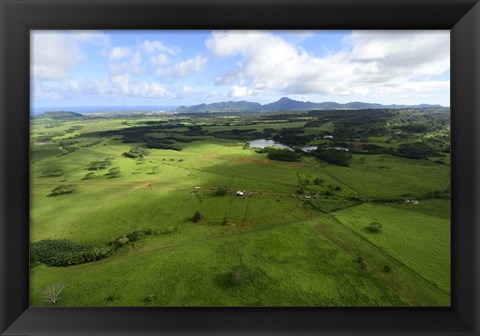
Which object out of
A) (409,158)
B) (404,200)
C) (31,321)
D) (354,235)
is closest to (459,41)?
(31,321)

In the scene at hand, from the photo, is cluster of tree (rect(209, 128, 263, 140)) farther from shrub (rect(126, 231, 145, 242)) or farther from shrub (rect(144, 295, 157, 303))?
shrub (rect(144, 295, 157, 303))

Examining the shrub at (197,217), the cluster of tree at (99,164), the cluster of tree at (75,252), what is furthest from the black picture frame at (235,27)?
the cluster of tree at (99,164)

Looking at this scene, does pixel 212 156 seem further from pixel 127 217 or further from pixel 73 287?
pixel 73 287

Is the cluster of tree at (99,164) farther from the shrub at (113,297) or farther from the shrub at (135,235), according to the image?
the shrub at (113,297)

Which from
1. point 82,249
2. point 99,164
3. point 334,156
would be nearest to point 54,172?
point 99,164

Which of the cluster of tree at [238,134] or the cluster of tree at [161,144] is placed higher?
the cluster of tree at [238,134]

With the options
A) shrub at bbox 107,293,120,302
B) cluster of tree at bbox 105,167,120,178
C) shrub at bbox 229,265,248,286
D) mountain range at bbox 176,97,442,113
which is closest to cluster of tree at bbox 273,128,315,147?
mountain range at bbox 176,97,442,113
